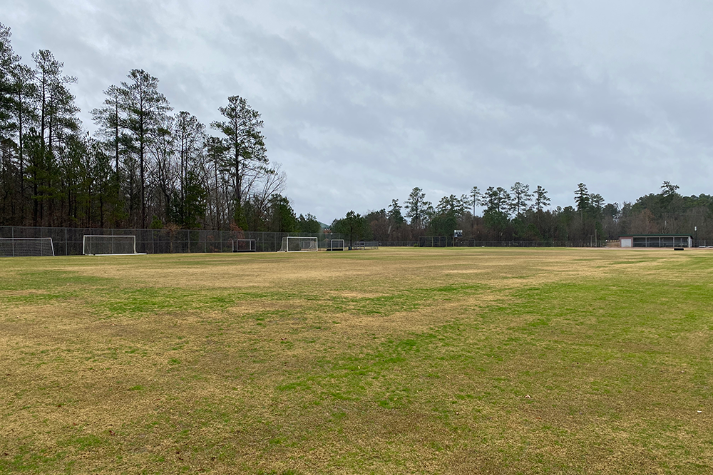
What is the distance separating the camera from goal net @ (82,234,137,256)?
38094 millimetres

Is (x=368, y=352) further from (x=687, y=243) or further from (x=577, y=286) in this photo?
(x=687, y=243)

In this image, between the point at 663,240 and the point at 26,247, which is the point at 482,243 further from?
the point at 26,247

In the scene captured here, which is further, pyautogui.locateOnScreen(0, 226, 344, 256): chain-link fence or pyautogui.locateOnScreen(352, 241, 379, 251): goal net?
pyautogui.locateOnScreen(352, 241, 379, 251): goal net

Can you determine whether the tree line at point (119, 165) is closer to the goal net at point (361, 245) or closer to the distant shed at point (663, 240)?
the goal net at point (361, 245)

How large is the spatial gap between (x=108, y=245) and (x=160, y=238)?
5707 millimetres

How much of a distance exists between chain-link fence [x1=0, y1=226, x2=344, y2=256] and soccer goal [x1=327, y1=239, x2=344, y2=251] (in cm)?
750

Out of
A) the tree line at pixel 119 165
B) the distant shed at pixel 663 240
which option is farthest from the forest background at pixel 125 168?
the distant shed at pixel 663 240

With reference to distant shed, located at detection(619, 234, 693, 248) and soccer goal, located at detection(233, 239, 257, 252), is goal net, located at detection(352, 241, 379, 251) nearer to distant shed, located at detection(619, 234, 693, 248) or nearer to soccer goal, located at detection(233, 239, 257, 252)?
soccer goal, located at detection(233, 239, 257, 252)

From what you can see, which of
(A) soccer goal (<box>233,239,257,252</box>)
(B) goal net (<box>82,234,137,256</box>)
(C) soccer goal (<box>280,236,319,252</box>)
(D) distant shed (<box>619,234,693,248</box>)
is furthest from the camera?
(D) distant shed (<box>619,234,693,248</box>)

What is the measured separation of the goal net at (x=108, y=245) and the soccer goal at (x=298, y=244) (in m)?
17.9

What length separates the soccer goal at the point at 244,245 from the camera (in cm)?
5042

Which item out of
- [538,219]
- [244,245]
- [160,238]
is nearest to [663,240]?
[538,219]

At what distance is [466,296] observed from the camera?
1038 centimetres

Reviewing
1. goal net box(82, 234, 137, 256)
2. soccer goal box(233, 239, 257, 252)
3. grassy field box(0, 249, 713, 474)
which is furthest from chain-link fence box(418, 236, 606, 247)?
grassy field box(0, 249, 713, 474)
